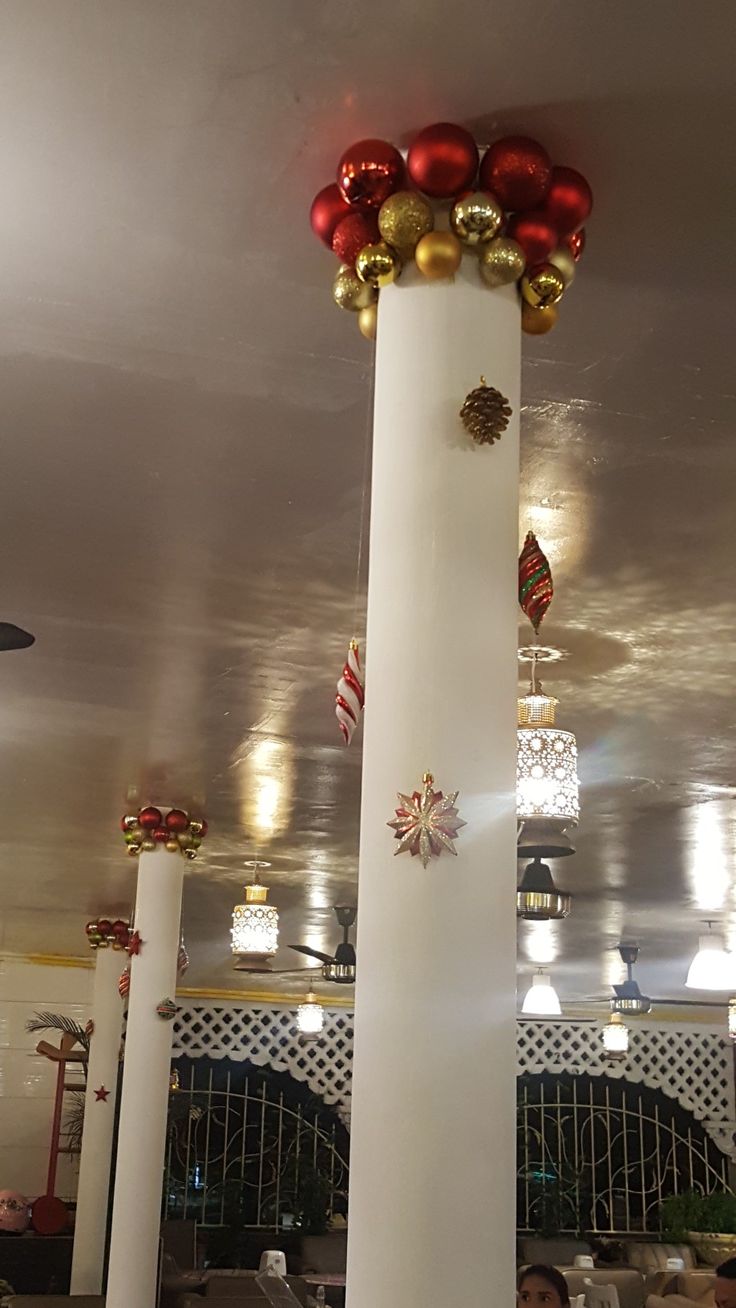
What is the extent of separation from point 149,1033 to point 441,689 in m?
6.97

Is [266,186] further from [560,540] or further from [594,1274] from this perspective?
→ [594,1274]

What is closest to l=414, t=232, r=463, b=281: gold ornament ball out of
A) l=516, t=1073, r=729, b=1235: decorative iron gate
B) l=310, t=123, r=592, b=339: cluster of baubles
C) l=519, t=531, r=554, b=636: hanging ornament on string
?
l=310, t=123, r=592, b=339: cluster of baubles

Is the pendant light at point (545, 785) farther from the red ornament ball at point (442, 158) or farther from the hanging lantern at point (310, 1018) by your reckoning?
the hanging lantern at point (310, 1018)

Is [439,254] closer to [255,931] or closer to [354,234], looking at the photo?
[354,234]

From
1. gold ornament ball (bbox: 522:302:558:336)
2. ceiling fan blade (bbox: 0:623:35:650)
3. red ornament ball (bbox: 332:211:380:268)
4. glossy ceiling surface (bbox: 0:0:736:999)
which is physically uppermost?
glossy ceiling surface (bbox: 0:0:736:999)

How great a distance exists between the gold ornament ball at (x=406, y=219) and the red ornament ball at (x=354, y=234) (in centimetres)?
8

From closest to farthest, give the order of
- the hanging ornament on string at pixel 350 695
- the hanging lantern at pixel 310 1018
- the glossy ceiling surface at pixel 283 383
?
the glossy ceiling surface at pixel 283 383 → the hanging ornament on string at pixel 350 695 → the hanging lantern at pixel 310 1018

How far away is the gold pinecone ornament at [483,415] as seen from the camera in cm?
279

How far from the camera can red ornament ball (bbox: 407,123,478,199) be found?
9.25 ft

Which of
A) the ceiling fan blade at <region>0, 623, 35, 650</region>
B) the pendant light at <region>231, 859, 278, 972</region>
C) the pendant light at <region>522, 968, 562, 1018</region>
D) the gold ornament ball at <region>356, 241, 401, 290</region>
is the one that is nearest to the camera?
the gold ornament ball at <region>356, 241, 401, 290</region>

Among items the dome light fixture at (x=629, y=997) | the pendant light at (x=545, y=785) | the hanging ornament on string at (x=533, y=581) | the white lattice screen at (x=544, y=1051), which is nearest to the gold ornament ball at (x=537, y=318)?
the hanging ornament on string at (x=533, y=581)

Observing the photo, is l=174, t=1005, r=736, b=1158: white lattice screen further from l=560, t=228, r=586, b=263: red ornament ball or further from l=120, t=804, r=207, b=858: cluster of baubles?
l=560, t=228, r=586, b=263: red ornament ball

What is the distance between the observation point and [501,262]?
2875 mm

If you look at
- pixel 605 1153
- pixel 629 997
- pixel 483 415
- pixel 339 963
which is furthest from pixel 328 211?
pixel 605 1153
